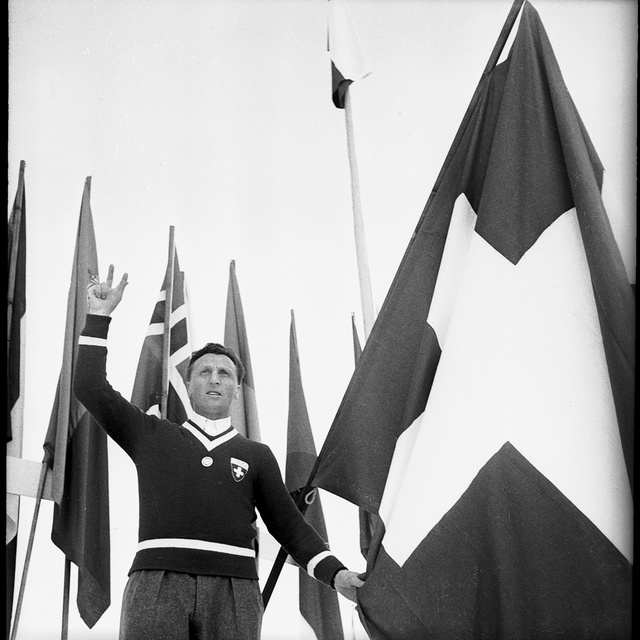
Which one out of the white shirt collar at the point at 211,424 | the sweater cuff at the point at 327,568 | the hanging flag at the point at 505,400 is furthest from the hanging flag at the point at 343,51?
the sweater cuff at the point at 327,568

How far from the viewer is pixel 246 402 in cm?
425

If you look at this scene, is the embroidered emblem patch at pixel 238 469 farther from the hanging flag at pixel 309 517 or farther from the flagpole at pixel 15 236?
the flagpole at pixel 15 236

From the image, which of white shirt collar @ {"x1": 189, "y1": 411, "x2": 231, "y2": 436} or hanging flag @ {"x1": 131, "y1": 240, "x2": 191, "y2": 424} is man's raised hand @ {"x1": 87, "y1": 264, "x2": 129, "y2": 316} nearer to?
white shirt collar @ {"x1": 189, "y1": 411, "x2": 231, "y2": 436}

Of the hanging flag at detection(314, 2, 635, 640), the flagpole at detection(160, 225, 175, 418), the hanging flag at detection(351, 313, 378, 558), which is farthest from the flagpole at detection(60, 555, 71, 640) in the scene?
the hanging flag at detection(314, 2, 635, 640)

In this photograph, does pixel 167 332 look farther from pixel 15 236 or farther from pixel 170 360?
pixel 15 236

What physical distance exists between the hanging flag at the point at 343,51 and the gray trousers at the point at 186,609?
198cm

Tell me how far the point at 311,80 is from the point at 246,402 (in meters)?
1.45

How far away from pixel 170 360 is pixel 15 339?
69 cm

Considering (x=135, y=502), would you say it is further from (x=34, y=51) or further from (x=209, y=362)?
(x=34, y=51)

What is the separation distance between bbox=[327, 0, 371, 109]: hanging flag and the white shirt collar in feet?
4.87

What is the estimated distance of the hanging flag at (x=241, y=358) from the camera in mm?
4219

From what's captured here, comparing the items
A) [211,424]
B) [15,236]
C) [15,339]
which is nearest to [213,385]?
[211,424]

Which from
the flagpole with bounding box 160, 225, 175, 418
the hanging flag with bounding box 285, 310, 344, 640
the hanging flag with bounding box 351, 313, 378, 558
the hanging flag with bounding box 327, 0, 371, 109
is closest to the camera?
the hanging flag with bounding box 351, 313, 378, 558

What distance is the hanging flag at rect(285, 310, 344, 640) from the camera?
4109 mm
